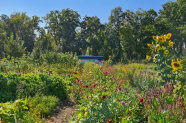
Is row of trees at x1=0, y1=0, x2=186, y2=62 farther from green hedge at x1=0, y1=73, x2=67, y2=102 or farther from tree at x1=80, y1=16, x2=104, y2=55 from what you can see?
green hedge at x1=0, y1=73, x2=67, y2=102

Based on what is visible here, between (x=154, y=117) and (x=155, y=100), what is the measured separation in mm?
458

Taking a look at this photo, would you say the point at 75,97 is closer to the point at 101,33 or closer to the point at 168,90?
the point at 168,90

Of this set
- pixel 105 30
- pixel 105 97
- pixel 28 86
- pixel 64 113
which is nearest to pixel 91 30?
pixel 105 30

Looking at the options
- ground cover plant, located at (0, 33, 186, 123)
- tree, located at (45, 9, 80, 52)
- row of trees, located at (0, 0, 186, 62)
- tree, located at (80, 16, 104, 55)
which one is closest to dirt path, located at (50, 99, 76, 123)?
ground cover plant, located at (0, 33, 186, 123)

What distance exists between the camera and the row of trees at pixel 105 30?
24375mm

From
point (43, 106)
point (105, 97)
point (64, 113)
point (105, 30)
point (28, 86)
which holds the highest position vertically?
point (105, 30)

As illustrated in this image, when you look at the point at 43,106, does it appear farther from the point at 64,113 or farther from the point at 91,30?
the point at 91,30

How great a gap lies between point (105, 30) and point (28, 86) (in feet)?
89.5

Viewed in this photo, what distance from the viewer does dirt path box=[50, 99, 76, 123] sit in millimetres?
3330

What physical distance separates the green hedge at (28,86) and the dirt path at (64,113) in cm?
32

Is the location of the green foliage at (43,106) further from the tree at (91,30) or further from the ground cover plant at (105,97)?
the tree at (91,30)

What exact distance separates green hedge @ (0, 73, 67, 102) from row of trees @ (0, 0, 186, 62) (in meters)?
11.2

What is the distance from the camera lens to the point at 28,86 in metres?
4.23

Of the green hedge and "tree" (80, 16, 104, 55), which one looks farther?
"tree" (80, 16, 104, 55)
